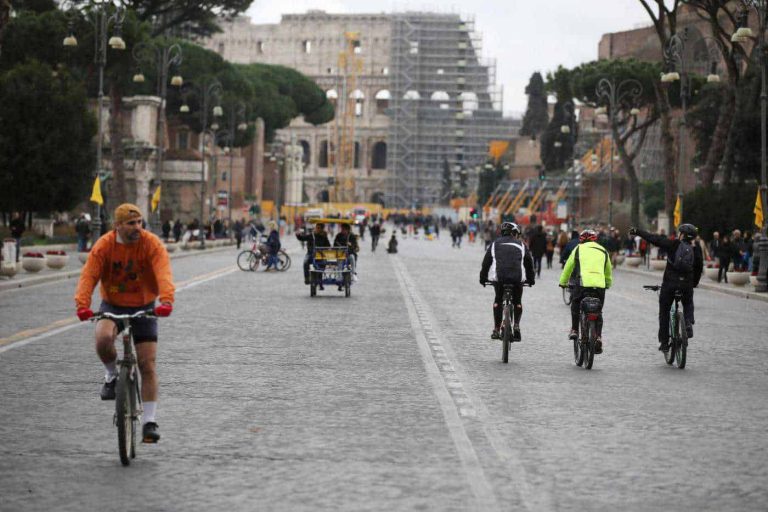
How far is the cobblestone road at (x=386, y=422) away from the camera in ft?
22.9

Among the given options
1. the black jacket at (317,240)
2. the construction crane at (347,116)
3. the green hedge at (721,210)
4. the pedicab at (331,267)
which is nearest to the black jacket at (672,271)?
the pedicab at (331,267)

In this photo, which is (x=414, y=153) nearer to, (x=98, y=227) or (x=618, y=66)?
(x=618, y=66)

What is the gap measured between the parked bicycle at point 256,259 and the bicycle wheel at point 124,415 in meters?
28.8

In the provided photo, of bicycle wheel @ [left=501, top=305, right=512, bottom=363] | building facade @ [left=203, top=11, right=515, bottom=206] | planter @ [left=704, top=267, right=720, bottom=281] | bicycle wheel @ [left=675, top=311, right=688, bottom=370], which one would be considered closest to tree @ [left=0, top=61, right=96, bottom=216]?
planter @ [left=704, top=267, right=720, bottom=281]

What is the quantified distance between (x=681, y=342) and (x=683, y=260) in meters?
0.81

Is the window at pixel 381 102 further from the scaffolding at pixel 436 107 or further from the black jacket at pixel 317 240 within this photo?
the black jacket at pixel 317 240

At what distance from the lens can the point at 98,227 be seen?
39469mm

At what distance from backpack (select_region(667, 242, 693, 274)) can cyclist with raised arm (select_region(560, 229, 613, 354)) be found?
0.64 meters

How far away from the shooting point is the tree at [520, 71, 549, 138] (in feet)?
421

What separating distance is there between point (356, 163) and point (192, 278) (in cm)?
14192

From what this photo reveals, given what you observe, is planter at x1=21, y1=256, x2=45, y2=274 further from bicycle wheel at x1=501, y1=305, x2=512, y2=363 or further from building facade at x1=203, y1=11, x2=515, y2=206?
building facade at x1=203, y1=11, x2=515, y2=206

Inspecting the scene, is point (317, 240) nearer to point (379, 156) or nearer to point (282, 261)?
point (282, 261)

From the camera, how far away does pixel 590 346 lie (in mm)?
13453

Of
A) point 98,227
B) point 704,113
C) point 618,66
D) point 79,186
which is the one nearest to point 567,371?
point 98,227
